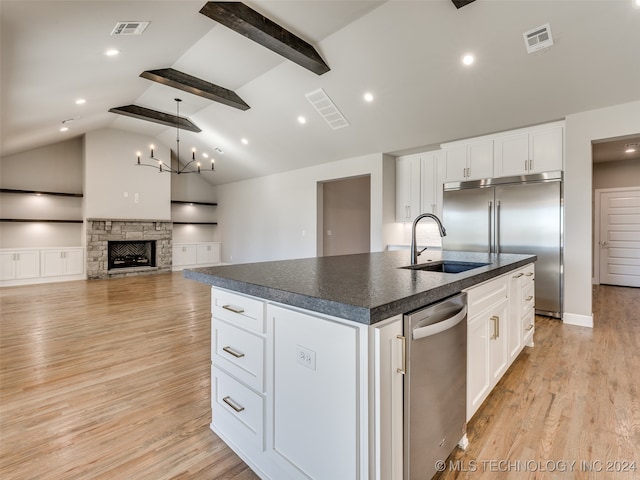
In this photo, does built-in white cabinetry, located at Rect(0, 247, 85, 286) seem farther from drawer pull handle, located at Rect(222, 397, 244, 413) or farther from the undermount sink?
the undermount sink

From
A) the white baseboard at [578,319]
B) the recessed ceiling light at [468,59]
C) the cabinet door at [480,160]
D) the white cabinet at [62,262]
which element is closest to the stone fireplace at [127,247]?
the white cabinet at [62,262]

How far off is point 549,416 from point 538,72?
3497 mm

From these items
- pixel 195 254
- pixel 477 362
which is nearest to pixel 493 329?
pixel 477 362

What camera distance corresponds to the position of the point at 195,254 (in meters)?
9.59

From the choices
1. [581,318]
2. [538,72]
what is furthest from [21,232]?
[581,318]

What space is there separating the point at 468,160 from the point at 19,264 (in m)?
9.06

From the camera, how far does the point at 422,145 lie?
530 centimetres

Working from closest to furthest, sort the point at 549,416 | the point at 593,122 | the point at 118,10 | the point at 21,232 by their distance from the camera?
the point at 549,416
the point at 118,10
the point at 593,122
the point at 21,232

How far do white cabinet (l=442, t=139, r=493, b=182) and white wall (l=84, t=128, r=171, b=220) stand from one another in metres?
7.35

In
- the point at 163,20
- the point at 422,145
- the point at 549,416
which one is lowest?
the point at 549,416

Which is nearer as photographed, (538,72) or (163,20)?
(163,20)

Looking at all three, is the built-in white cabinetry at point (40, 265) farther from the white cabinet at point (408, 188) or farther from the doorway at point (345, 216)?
the white cabinet at point (408, 188)

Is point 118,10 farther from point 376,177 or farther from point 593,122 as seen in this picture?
point 593,122

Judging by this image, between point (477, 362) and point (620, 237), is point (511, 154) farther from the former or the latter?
point (620, 237)
